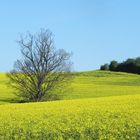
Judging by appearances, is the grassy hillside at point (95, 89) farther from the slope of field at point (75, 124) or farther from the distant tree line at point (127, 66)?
the slope of field at point (75, 124)

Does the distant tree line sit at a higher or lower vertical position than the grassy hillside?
higher

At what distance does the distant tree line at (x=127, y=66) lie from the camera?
100 metres

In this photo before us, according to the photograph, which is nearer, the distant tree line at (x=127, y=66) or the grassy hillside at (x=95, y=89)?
the grassy hillside at (x=95, y=89)

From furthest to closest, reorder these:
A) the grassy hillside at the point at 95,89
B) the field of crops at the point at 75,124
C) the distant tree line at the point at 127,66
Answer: the distant tree line at the point at 127,66
the grassy hillside at the point at 95,89
the field of crops at the point at 75,124

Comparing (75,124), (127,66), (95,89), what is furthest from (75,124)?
(127,66)

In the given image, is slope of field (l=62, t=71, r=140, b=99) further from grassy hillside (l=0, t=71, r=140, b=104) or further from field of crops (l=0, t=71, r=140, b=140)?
field of crops (l=0, t=71, r=140, b=140)

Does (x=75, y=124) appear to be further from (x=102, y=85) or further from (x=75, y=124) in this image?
(x=102, y=85)

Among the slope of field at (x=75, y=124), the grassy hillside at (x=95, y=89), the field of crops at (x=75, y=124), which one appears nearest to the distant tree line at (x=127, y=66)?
the grassy hillside at (x=95, y=89)

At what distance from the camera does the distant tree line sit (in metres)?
100

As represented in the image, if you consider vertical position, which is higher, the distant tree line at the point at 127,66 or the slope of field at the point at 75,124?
the distant tree line at the point at 127,66

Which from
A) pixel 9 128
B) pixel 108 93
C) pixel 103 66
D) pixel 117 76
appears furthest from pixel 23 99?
pixel 103 66

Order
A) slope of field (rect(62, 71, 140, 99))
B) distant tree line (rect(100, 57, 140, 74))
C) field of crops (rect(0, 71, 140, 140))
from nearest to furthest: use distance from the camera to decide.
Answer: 1. field of crops (rect(0, 71, 140, 140))
2. slope of field (rect(62, 71, 140, 99))
3. distant tree line (rect(100, 57, 140, 74))

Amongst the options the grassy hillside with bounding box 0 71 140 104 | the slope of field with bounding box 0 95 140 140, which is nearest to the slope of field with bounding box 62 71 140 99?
the grassy hillside with bounding box 0 71 140 104

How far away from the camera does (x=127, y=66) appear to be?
339 feet
